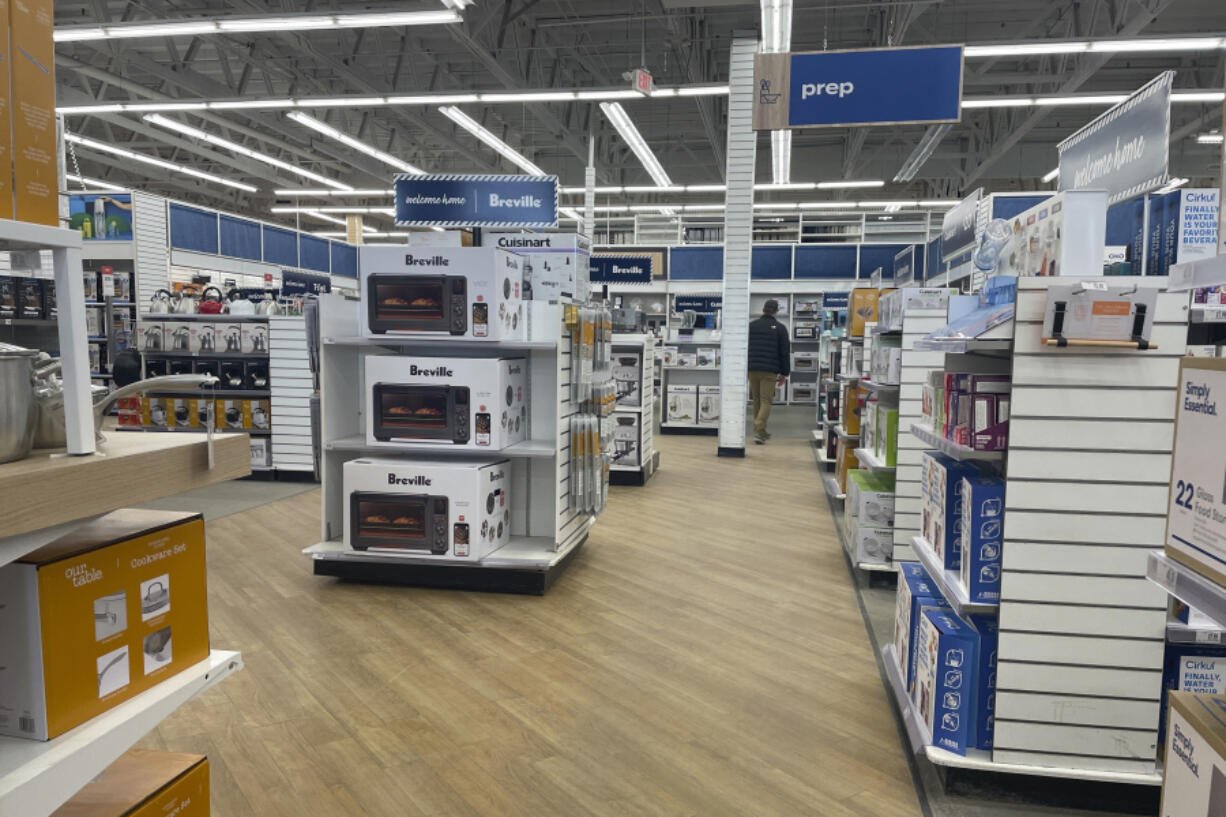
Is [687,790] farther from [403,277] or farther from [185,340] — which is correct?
[185,340]

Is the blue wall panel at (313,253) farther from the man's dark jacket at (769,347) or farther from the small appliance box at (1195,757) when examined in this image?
the small appliance box at (1195,757)

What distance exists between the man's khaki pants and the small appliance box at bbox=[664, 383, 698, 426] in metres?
0.91

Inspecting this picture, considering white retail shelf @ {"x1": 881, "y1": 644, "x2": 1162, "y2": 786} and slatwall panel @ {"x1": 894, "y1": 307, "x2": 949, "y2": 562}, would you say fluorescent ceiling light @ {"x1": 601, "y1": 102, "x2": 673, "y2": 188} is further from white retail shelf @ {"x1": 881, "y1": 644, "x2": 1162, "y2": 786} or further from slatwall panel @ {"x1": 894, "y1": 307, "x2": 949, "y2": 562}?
white retail shelf @ {"x1": 881, "y1": 644, "x2": 1162, "y2": 786}

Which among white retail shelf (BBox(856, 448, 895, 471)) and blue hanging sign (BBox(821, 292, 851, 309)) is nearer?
white retail shelf (BBox(856, 448, 895, 471))

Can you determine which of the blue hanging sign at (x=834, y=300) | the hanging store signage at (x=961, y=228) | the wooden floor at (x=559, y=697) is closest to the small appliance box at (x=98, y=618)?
the wooden floor at (x=559, y=697)

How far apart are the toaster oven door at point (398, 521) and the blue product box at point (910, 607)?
2231 mm

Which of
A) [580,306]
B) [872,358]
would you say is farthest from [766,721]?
[872,358]

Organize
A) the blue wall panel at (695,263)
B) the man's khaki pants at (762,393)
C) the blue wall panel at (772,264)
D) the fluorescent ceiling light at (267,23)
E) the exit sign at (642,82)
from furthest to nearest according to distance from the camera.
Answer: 1. the blue wall panel at (772,264)
2. the blue wall panel at (695,263)
3. the man's khaki pants at (762,393)
4. the exit sign at (642,82)
5. the fluorescent ceiling light at (267,23)

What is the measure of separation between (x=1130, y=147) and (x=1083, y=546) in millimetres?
1213

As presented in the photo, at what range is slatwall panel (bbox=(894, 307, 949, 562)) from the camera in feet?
13.3

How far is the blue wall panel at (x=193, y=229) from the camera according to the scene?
981 centimetres

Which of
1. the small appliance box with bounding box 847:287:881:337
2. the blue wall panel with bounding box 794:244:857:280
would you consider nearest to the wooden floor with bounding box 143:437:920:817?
the small appliance box with bounding box 847:287:881:337

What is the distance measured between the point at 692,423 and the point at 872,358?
6325 mm

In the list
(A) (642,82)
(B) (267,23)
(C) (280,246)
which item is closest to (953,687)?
(A) (642,82)
